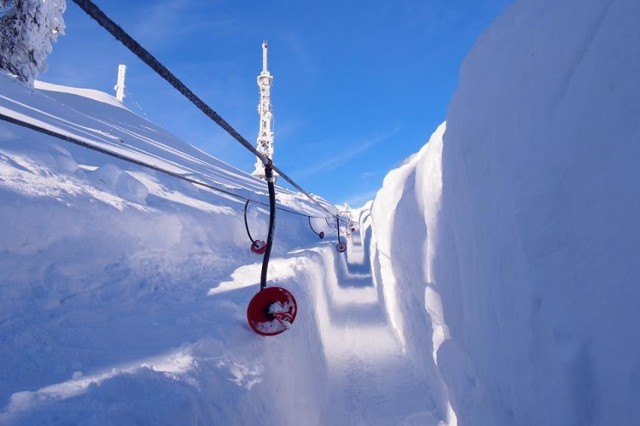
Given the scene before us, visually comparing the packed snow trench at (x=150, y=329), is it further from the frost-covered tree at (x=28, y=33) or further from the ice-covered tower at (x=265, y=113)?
the ice-covered tower at (x=265, y=113)

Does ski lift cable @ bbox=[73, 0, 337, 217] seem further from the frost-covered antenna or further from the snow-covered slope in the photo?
the frost-covered antenna

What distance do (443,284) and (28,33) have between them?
16.7m

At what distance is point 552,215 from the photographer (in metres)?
1.66

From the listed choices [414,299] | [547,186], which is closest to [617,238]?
[547,186]

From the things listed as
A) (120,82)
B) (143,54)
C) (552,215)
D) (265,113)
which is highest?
(120,82)

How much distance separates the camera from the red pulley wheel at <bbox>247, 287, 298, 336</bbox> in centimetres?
324

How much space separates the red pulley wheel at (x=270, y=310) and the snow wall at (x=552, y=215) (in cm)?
169

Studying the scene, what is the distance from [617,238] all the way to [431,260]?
11.0 ft

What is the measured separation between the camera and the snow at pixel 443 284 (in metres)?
1.39

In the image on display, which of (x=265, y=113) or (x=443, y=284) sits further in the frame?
(x=265, y=113)

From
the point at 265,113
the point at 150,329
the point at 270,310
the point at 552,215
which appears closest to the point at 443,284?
the point at 270,310

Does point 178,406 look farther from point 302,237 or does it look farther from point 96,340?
point 302,237

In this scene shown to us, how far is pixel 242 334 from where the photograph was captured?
3.31m

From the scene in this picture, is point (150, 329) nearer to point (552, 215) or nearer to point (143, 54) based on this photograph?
point (143, 54)
